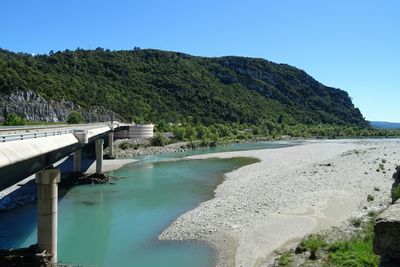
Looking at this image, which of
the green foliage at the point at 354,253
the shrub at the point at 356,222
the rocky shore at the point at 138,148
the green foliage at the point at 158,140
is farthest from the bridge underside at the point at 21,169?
the green foliage at the point at 158,140

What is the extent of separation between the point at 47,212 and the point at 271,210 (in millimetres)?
16374

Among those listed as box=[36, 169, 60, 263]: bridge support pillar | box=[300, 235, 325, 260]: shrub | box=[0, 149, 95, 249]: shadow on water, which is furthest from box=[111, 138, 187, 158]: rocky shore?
box=[300, 235, 325, 260]: shrub

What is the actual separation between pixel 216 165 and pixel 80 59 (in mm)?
140379

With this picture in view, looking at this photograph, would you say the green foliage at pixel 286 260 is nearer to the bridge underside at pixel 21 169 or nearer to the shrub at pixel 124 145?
the bridge underside at pixel 21 169

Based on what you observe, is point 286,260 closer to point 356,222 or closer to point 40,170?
point 356,222

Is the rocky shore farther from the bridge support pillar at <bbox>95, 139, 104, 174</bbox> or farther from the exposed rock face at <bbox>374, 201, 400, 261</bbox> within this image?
the exposed rock face at <bbox>374, 201, 400, 261</bbox>

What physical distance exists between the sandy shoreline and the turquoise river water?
1.47 meters

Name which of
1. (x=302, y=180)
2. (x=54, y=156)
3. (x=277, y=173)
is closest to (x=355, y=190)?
(x=302, y=180)

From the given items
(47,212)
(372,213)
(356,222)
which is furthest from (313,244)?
(47,212)

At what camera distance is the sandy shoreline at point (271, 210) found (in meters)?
23.0

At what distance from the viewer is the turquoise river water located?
857 inches

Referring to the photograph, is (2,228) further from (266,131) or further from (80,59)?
(80,59)

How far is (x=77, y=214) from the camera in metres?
31.3

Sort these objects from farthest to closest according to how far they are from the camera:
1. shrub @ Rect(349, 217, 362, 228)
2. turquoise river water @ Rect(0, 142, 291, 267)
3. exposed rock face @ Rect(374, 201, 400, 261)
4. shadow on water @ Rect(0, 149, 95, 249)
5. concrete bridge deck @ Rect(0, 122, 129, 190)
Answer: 1. shadow on water @ Rect(0, 149, 95, 249)
2. shrub @ Rect(349, 217, 362, 228)
3. turquoise river water @ Rect(0, 142, 291, 267)
4. concrete bridge deck @ Rect(0, 122, 129, 190)
5. exposed rock face @ Rect(374, 201, 400, 261)
